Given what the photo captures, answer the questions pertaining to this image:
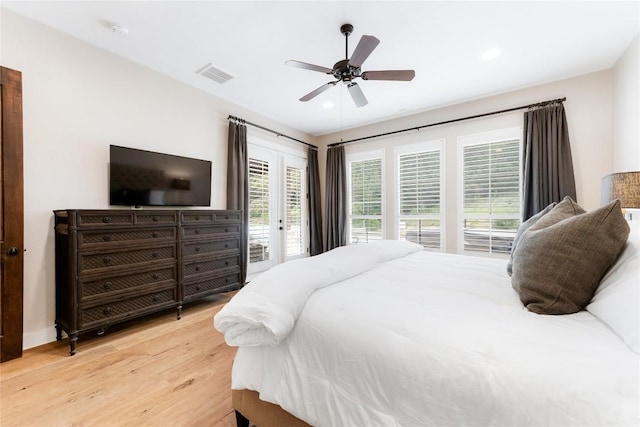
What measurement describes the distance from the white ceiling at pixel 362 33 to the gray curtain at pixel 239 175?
0.60 meters

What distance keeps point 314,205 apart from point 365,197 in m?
1.01

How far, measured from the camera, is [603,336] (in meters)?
0.81

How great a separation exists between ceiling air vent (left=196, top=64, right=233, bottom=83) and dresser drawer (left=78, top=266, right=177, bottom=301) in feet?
7.32

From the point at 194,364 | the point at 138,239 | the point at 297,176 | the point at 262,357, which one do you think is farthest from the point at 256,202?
the point at 262,357

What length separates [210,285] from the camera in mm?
3107

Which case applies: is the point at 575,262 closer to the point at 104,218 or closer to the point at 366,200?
the point at 104,218

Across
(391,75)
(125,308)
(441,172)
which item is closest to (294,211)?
(441,172)

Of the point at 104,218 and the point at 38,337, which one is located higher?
the point at 104,218

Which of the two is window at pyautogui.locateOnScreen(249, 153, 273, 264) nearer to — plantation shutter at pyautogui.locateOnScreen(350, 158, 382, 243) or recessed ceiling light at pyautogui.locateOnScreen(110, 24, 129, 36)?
plantation shutter at pyautogui.locateOnScreen(350, 158, 382, 243)

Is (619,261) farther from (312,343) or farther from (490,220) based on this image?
(490,220)

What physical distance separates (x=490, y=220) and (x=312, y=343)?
12.0ft

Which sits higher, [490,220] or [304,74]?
[304,74]

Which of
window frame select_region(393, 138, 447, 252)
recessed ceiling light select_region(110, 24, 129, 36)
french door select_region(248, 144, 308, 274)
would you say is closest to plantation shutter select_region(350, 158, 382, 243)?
window frame select_region(393, 138, 447, 252)

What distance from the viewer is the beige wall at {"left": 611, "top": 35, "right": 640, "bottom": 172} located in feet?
8.11
